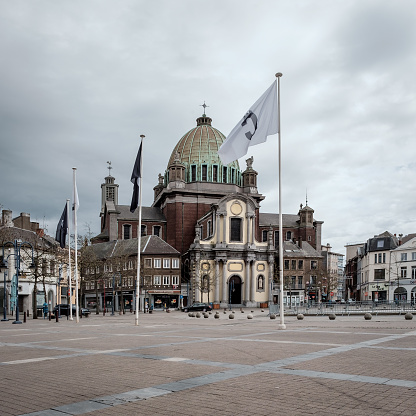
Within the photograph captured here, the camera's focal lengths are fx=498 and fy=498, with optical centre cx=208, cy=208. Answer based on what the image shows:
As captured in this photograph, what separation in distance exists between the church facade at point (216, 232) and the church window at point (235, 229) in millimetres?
176

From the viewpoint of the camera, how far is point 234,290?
285 ft

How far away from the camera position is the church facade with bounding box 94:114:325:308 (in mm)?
85438

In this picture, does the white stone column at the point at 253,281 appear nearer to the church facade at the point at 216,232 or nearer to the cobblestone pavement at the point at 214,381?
the church facade at the point at 216,232

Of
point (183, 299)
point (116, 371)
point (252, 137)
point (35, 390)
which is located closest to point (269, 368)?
point (116, 371)

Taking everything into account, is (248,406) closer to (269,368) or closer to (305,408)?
(305,408)

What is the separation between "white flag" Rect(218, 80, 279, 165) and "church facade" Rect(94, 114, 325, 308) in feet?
194

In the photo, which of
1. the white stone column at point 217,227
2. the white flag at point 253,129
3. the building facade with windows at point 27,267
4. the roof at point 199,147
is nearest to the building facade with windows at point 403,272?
the white stone column at point 217,227

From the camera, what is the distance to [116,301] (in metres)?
85.8

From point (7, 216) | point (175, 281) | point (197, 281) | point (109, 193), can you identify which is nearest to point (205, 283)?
point (197, 281)

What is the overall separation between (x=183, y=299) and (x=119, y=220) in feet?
82.4

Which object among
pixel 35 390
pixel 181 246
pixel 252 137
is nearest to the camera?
pixel 35 390

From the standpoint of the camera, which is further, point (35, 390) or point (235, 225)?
point (235, 225)

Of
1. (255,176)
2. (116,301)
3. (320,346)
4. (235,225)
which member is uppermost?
(255,176)

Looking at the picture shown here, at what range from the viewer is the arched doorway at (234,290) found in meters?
85.8
